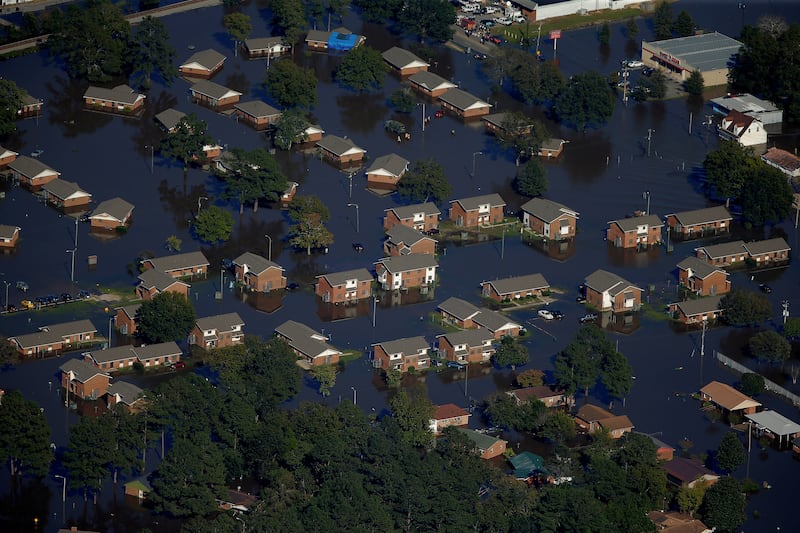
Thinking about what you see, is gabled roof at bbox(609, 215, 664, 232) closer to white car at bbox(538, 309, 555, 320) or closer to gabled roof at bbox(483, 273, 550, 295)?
gabled roof at bbox(483, 273, 550, 295)

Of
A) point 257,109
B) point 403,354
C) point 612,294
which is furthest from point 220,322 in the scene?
point 257,109

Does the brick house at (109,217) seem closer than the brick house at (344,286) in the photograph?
No

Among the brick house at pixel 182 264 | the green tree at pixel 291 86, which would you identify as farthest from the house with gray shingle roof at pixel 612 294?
the green tree at pixel 291 86

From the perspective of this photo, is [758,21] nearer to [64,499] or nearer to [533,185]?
[533,185]

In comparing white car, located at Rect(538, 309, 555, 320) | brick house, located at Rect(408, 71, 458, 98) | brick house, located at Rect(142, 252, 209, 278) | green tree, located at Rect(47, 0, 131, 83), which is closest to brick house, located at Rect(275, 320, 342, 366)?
brick house, located at Rect(142, 252, 209, 278)

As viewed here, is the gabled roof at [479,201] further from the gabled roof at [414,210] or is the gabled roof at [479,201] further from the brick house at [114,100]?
the brick house at [114,100]

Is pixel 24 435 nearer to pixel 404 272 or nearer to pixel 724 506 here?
pixel 404 272

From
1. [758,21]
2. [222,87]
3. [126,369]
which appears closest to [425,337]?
[126,369]

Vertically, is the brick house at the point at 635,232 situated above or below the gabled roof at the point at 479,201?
below
